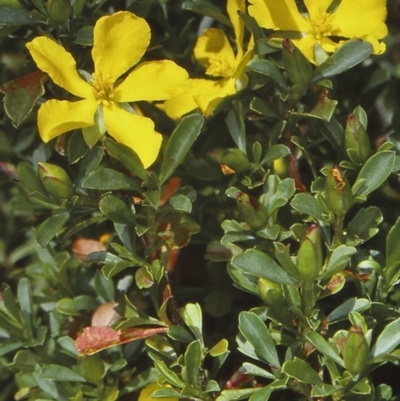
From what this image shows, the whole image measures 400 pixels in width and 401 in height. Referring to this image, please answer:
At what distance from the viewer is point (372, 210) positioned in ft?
3.28

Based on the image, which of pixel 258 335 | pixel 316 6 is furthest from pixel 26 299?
pixel 316 6

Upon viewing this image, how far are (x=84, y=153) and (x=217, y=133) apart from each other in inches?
9.4

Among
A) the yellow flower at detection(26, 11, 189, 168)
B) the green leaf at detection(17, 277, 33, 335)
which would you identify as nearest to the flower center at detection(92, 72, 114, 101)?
the yellow flower at detection(26, 11, 189, 168)

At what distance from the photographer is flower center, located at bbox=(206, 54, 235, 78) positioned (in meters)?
1.12

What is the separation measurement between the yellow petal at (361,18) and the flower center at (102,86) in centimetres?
34

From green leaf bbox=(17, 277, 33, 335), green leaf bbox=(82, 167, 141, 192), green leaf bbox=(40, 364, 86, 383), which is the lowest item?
green leaf bbox=(40, 364, 86, 383)

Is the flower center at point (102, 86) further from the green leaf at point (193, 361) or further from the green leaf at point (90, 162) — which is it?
the green leaf at point (193, 361)

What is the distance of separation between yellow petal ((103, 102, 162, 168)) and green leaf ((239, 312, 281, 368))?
23 centimetres

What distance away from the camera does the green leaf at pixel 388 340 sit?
0.91 m

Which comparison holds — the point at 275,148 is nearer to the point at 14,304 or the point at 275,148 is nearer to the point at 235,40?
the point at 235,40

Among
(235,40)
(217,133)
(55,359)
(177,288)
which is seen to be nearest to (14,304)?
(55,359)

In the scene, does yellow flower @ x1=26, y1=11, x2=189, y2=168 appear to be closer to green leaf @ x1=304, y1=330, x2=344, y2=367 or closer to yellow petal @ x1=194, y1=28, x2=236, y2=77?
yellow petal @ x1=194, y1=28, x2=236, y2=77

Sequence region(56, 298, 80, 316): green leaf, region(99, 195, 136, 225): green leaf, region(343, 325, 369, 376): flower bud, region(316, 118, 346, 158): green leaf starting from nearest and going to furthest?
region(343, 325, 369, 376): flower bud
region(99, 195, 136, 225): green leaf
region(316, 118, 346, 158): green leaf
region(56, 298, 80, 316): green leaf

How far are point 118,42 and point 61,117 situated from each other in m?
0.13
